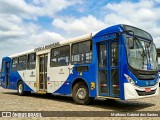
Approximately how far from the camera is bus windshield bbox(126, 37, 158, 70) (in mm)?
9508

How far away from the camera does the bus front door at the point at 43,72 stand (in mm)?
14242

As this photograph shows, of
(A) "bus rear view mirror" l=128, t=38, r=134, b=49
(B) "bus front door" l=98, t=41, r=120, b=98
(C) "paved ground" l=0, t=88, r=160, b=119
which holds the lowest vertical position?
(C) "paved ground" l=0, t=88, r=160, b=119

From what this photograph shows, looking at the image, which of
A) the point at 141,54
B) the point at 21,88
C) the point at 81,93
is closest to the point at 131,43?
the point at 141,54

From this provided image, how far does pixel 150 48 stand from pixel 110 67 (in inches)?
82.2

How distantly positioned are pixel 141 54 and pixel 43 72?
636cm

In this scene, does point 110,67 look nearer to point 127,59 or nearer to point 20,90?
point 127,59

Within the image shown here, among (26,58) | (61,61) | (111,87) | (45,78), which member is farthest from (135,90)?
(26,58)

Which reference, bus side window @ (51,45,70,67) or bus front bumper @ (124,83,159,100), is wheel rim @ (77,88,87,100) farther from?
bus front bumper @ (124,83,159,100)

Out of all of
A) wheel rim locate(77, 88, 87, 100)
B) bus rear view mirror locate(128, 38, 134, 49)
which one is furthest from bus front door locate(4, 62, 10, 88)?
bus rear view mirror locate(128, 38, 134, 49)

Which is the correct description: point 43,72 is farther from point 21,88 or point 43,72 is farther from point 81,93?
point 81,93

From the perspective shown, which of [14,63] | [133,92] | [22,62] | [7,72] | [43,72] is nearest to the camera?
[133,92]

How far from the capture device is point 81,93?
11258mm

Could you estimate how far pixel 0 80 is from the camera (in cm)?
2053

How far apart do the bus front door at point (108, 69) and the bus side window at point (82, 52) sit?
580mm
